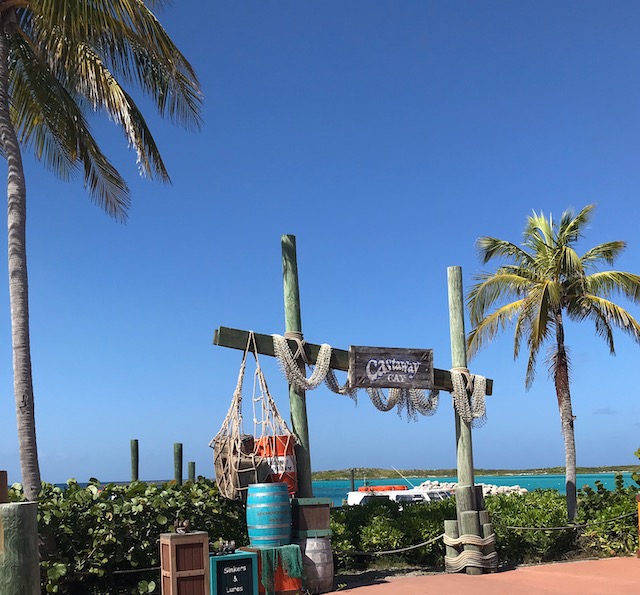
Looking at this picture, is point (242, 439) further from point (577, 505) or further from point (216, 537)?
point (577, 505)

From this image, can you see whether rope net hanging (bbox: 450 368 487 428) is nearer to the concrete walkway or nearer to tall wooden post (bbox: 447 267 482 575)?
tall wooden post (bbox: 447 267 482 575)

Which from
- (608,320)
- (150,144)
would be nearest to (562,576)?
(608,320)

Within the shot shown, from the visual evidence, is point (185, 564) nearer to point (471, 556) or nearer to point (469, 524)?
point (471, 556)

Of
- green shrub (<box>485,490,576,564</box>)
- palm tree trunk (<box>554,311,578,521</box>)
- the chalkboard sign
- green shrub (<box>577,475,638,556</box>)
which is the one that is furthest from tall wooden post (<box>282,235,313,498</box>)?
palm tree trunk (<box>554,311,578,521</box>)

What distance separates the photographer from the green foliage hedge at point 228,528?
7996mm

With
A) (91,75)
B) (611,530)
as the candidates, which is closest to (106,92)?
(91,75)

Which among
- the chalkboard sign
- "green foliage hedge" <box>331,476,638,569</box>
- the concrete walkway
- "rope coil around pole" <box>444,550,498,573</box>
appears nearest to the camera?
the chalkboard sign

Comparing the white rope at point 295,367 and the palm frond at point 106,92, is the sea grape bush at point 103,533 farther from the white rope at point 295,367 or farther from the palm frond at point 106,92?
the palm frond at point 106,92

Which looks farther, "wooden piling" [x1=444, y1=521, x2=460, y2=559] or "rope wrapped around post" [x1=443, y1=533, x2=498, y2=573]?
"wooden piling" [x1=444, y1=521, x2=460, y2=559]

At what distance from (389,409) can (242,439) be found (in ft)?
8.59

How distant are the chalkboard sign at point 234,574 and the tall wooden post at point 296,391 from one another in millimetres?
1800

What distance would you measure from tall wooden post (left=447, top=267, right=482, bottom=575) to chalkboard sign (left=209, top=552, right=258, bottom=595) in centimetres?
370

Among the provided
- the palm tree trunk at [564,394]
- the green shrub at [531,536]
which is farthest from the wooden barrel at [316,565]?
the palm tree trunk at [564,394]

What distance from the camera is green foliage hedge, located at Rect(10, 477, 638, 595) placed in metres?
8.00
